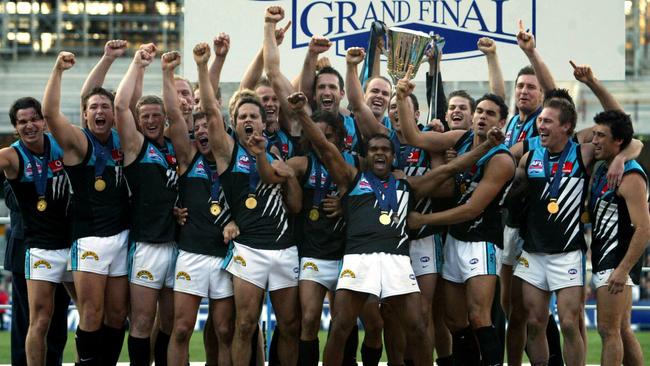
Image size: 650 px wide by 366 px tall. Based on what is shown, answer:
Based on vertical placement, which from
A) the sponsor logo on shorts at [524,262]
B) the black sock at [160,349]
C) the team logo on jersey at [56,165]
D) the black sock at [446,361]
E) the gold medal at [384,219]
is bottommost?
the black sock at [446,361]

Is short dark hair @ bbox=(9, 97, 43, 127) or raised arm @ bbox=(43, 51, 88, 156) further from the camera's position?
short dark hair @ bbox=(9, 97, 43, 127)

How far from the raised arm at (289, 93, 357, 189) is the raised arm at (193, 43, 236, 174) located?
18.4 inches

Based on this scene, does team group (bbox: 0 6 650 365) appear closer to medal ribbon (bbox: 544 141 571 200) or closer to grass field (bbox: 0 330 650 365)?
medal ribbon (bbox: 544 141 571 200)

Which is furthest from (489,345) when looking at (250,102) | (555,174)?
(250,102)

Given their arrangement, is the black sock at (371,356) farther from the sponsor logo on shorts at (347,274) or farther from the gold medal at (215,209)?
the gold medal at (215,209)

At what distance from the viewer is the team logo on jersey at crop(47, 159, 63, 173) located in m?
7.17

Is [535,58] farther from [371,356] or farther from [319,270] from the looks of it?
[371,356]

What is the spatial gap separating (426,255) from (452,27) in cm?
263

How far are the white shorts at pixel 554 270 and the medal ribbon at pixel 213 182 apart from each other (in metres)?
1.89

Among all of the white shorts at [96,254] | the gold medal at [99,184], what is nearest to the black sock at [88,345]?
the white shorts at [96,254]

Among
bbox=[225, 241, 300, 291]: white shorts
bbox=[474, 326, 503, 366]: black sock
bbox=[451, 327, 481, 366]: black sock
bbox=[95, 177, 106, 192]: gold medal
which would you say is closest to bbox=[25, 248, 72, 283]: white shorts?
bbox=[95, 177, 106, 192]: gold medal

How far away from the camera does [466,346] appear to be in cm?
723

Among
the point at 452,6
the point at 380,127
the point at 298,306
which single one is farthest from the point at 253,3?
the point at 298,306

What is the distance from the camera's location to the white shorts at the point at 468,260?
7.04 meters
